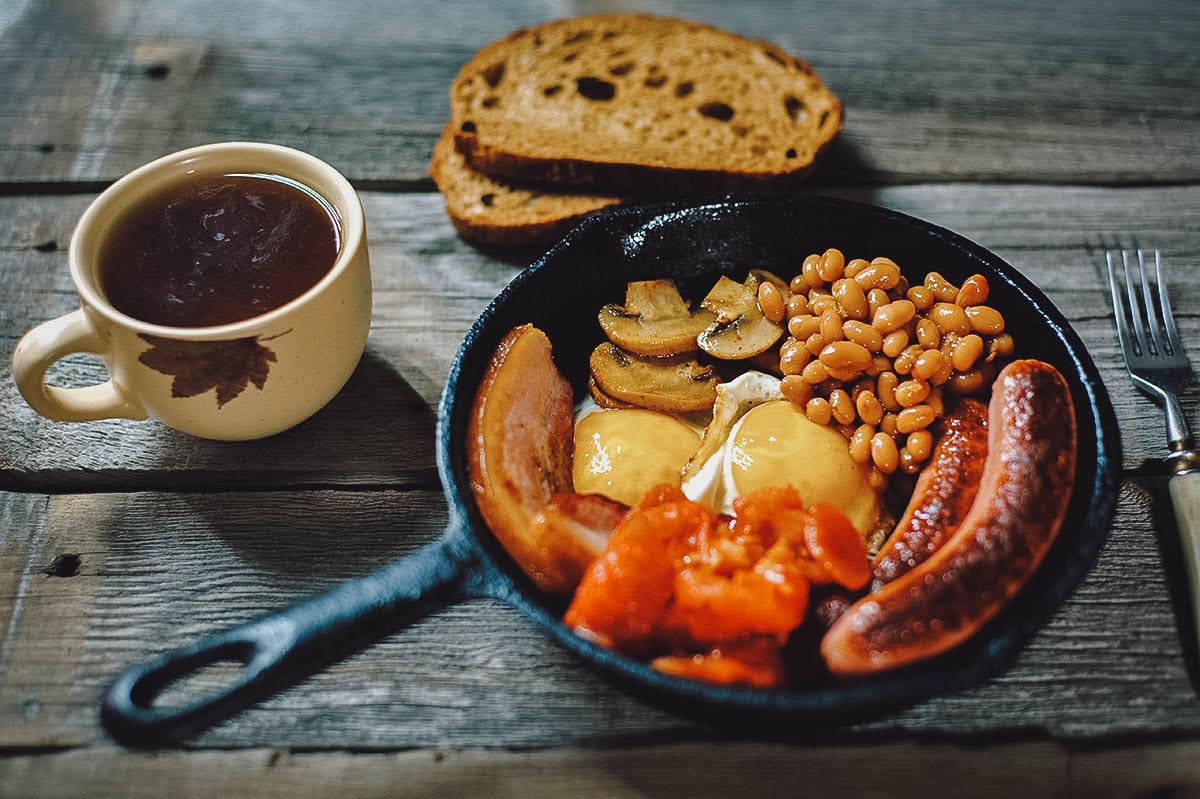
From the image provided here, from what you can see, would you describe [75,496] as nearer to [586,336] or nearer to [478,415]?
[478,415]

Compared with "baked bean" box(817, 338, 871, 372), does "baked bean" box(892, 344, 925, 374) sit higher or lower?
higher

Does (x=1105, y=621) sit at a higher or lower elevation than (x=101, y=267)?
higher

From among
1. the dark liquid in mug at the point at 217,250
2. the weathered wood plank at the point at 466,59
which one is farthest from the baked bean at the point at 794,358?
the weathered wood plank at the point at 466,59

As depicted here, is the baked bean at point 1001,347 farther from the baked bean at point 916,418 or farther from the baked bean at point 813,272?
the baked bean at point 813,272

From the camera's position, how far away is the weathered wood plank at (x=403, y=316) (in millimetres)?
1633

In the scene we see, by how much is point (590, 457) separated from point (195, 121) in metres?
1.58

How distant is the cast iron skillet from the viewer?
1065 mm

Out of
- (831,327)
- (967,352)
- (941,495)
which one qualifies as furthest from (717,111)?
(941,495)

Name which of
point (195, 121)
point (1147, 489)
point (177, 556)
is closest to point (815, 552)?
point (1147, 489)

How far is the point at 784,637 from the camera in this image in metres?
1.17

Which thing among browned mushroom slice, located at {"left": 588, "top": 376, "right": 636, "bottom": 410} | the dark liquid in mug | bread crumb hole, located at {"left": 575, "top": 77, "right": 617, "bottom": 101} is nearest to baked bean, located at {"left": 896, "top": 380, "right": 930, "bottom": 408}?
browned mushroom slice, located at {"left": 588, "top": 376, "right": 636, "bottom": 410}

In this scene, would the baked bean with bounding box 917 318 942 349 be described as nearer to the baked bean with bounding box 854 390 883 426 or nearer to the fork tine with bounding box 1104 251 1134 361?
the baked bean with bounding box 854 390 883 426

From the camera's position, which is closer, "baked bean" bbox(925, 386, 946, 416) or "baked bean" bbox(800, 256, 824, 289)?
"baked bean" bbox(925, 386, 946, 416)

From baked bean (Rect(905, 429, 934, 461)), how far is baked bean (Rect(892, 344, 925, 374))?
0.10m
